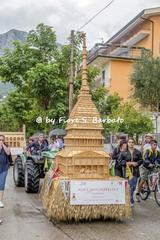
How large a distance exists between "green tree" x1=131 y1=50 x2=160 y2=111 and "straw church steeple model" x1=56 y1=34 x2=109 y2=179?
52.4 ft

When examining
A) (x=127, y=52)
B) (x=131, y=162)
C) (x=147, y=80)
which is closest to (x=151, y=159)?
(x=131, y=162)

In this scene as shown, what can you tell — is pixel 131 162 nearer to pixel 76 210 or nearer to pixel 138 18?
pixel 76 210

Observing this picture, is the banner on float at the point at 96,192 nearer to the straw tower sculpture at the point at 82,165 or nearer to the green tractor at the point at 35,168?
the straw tower sculpture at the point at 82,165

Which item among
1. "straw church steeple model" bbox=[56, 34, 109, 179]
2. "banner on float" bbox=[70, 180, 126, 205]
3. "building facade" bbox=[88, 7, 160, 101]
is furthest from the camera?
"building facade" bbox=[88, 7, 160, 101]

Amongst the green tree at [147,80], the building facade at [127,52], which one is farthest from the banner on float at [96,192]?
the building facade at [127,52]

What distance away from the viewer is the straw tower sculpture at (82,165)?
9719mm

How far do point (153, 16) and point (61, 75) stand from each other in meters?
13.4

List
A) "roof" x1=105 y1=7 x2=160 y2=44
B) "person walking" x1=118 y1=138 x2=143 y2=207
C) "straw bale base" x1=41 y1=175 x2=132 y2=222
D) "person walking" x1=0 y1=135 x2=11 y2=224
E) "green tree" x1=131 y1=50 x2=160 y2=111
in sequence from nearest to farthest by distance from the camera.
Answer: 1. "straw bale base" x1=41 y1=175 x2=132 y2=222
2. "person walking" x1=0 y1=135 x2=11 y2=224
3. "person walking" x1=118 y1=138 x2=143 y2=207
4. "green tree" x1=131 y1=50 x2=160 y2=111
5. "roof" x1=105 y1=7 x2=160 y2=44

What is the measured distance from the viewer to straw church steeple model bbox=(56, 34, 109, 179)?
10.3 meters

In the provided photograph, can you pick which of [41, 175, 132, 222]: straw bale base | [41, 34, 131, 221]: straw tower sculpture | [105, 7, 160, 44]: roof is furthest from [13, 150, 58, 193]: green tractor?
[105, 7, 160, 44]: roof

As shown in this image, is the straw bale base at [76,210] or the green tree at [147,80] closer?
the straw bale base at [76,210]

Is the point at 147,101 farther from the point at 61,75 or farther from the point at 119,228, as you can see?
the point at 119,228

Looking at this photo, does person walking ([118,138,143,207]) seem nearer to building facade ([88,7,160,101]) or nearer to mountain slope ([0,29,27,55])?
mountain slope ([0,29,27,55])

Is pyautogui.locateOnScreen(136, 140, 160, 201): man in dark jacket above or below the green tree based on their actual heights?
below
